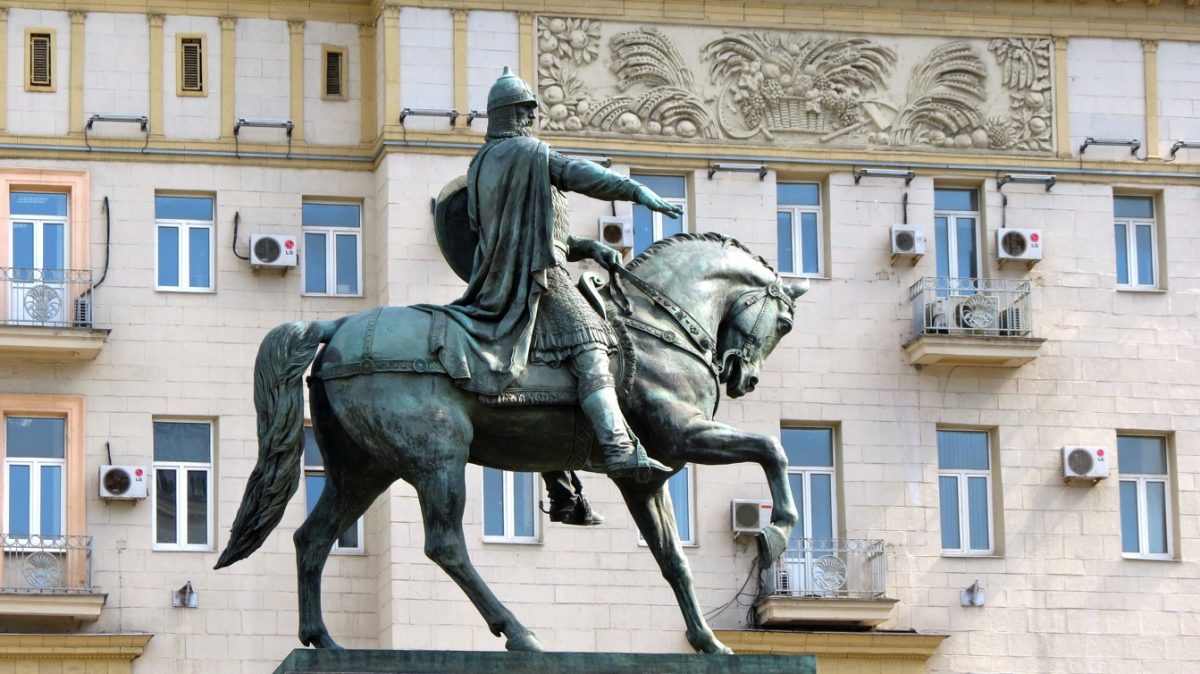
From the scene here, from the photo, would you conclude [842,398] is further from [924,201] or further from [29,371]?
[29,371]

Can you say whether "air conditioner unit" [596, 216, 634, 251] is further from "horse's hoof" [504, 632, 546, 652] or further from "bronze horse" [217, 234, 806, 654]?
"horse's hoof" [504, 632, 546, 652]

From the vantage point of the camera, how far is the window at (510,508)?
4119cm

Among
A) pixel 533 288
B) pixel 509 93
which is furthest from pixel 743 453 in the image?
pixel 509 93

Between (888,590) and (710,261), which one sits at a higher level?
(710,261)

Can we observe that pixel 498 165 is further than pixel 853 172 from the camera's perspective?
No

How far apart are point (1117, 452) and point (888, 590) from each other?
3583mm

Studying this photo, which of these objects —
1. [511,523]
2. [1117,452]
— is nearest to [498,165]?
[511,523]

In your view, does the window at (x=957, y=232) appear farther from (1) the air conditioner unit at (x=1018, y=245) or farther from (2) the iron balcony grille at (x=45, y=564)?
(2) the iron balcony grille at (x=45, y=564)

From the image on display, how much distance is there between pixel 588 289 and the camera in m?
21.2

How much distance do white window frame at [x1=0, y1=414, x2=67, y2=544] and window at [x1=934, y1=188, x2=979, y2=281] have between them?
1115 centimetres

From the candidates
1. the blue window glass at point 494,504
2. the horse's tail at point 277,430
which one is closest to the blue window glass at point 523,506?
the blue window glass at point 494,504

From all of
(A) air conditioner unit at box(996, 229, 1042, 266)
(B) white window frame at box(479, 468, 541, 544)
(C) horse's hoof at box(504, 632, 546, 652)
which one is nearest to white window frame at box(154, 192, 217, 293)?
(B) white window frame at box(479, 468, 541, 544)

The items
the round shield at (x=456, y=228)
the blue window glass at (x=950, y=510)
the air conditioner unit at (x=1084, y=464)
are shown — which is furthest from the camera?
the blue window glass at (x=950, y=510)

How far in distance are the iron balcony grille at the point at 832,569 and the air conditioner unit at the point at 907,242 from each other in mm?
3632
